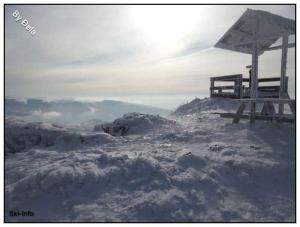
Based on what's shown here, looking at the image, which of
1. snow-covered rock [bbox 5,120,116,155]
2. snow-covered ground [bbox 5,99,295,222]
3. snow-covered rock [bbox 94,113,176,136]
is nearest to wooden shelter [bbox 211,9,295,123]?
snow-covered ground [bbox 5,99,295,222]

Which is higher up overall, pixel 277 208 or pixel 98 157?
pixel 98 157

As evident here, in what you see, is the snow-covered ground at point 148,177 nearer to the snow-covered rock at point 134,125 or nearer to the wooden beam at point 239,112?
the wooden beam at point 239,112

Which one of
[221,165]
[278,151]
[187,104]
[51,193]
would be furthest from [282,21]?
[187,104]

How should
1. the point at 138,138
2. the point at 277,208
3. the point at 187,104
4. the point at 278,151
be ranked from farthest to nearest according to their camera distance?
1. the point at 187,104
2. the point at 138,138
3. the point at 278,151
4. the point at 277,208

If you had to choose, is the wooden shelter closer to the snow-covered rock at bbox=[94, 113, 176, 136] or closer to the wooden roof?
the wooden roof

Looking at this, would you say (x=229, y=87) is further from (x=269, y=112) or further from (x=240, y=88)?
(x=269, y=112)

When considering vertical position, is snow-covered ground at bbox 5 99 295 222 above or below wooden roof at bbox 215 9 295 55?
below

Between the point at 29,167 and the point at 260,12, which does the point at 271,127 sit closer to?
the point at 260,12

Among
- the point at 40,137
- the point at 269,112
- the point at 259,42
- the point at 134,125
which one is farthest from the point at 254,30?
the point at 40,137
